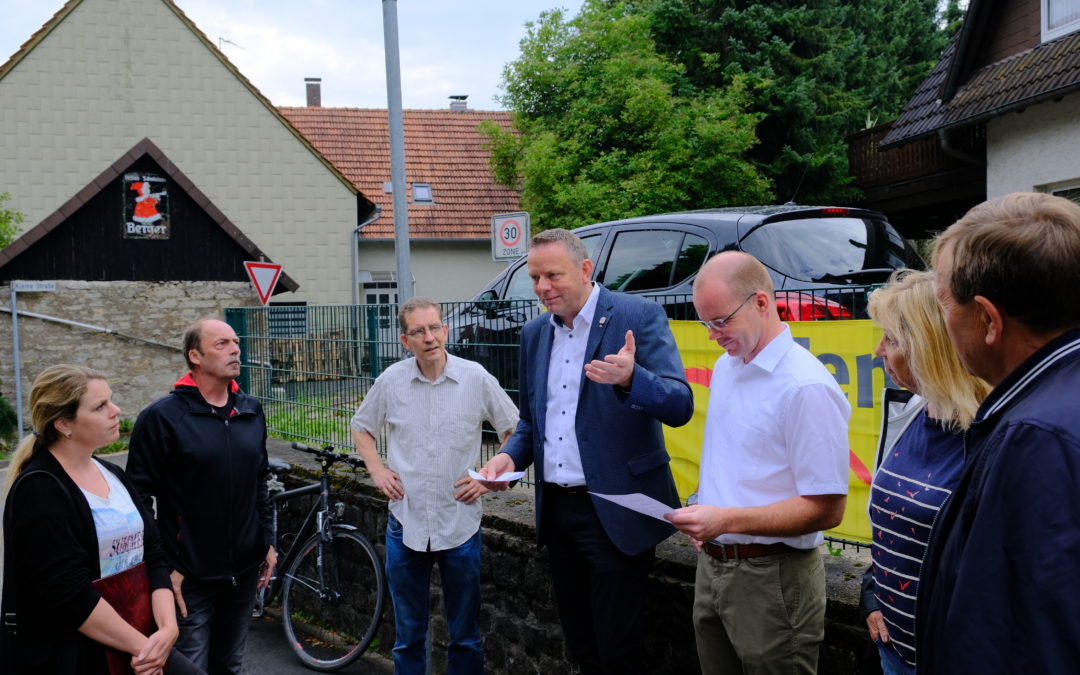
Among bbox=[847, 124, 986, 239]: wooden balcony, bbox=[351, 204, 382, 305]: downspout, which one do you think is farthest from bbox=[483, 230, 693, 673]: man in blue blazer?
bbox=[351, 204, 382, 305]: downspout

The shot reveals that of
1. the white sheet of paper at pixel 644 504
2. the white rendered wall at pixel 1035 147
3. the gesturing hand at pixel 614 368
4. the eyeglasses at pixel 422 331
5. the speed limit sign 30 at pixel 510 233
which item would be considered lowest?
the white sheet of paper at pixel 644 504

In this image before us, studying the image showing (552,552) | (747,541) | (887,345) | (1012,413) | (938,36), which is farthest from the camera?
(938,36)

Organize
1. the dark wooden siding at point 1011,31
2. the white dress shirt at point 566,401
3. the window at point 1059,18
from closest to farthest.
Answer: the white dress shirt at point 566,401
the window at point 1059,18
the dark wooden siding at point 1011,31

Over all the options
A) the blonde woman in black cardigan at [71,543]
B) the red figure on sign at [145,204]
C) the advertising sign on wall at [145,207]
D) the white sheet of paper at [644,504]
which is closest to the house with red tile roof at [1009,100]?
the white sheet of paper at [644,504]

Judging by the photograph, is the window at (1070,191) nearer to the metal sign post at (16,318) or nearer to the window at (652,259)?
the window at (652,259)

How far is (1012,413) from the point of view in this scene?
4.52 ft

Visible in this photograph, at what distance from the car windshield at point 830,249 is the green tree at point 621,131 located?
1244 cm

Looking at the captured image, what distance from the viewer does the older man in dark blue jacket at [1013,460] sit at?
128 cm

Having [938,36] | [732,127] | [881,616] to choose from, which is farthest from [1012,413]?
[938,36]

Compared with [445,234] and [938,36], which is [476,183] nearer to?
[445,234]

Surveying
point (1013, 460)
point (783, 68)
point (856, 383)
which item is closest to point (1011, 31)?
point (783, 68)

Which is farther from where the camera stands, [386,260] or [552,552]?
[386,260]

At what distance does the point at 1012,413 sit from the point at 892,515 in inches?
39.5

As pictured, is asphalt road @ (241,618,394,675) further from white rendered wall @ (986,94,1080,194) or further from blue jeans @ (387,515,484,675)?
white rendered wall @ (986,94,1080,194)
